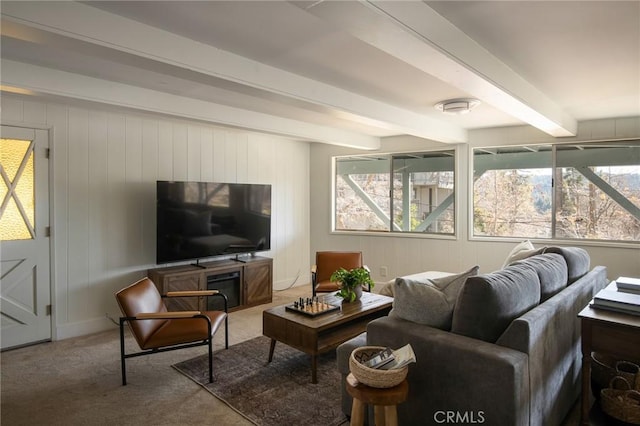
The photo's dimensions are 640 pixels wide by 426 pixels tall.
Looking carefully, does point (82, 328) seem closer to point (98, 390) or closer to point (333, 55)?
point (98, 390)

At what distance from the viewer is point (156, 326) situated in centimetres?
313

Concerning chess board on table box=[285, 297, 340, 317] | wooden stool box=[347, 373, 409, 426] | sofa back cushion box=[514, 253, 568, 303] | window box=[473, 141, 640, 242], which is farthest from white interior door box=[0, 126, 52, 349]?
window box=[473, 141, 640, 242]

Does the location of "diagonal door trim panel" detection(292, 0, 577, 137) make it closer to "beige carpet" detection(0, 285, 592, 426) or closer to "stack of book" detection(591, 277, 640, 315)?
"stack of book" detection(591, 277, 640, 315)

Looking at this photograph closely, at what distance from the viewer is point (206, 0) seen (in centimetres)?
185

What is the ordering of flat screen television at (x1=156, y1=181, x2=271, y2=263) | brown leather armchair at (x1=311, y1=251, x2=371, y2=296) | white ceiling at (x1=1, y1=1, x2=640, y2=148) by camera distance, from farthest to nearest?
1. brown leather armchair at (x1=311, y1=251, x2=371, y2=296)
2. flat screen television at (x1=156, y1=181, x2=271, y2=263)
3. white ceiling at (x1=1, y1=1, x2=640, y2=148)

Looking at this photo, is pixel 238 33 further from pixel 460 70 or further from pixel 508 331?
pixel 508 331

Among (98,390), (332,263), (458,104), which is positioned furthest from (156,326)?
(458,104)

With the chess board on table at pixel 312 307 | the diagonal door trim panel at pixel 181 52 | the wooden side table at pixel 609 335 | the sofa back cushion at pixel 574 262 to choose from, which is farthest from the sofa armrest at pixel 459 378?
the diagonal door trim panel at pixel 181 52

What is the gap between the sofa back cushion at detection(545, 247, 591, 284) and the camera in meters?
2.90

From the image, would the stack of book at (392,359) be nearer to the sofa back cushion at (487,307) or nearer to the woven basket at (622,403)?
the sofa back cushion at (487,307)

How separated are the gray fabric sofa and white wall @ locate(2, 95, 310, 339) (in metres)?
3.02

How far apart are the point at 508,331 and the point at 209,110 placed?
3.20m

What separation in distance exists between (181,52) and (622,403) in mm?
3165

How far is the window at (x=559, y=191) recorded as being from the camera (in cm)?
438
